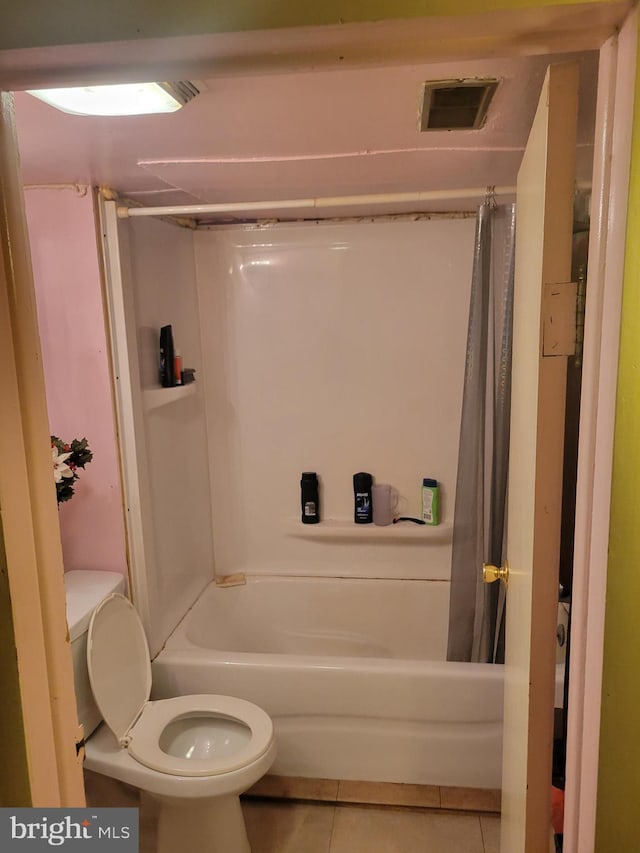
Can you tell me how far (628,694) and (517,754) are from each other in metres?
0.42

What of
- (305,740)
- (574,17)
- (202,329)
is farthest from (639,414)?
(202,329)

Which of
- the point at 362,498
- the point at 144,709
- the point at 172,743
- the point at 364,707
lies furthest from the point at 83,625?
the point at 362,498

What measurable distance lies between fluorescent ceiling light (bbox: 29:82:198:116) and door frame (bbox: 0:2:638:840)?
0.95 feet

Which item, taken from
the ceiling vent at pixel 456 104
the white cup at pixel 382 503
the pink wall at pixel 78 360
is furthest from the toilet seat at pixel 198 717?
the ceiling vent at pixel 456 104

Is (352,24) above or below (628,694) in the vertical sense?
above

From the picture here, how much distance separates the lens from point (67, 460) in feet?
5.62

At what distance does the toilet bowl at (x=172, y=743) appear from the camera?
157cm

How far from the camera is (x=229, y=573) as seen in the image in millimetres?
2748

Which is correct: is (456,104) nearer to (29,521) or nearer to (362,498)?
(29,521)

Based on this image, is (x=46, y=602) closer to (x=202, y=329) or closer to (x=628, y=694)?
(x=628, y=694)

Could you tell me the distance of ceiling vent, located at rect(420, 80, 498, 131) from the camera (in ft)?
3.30

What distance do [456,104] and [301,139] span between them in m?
0.37

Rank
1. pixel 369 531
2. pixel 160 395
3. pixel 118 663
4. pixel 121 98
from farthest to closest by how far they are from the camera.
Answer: pixel 369 531 → pixel 160 395 → pixel 118 663 → pixel 121 98

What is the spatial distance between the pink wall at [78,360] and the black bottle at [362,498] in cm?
104
